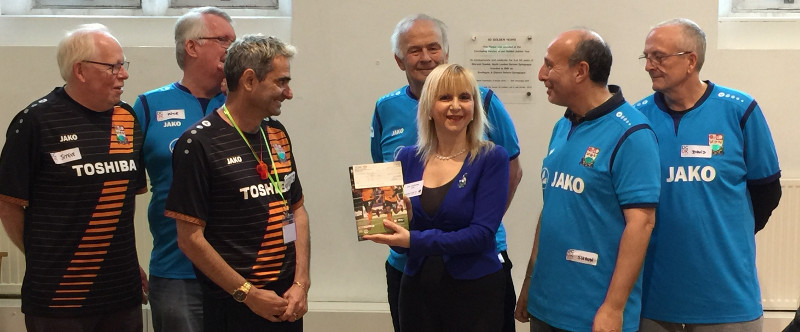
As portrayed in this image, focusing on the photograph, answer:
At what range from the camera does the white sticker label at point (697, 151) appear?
2.68 metres

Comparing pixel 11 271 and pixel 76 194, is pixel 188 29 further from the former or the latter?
pixel 11 271

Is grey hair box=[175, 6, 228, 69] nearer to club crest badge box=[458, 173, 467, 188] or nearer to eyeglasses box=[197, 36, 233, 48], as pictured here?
eyeglasses box=[197, 36, 233, 48]

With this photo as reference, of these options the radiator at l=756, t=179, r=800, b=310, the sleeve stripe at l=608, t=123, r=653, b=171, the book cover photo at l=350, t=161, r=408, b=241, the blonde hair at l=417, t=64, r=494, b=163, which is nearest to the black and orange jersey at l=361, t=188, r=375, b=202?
the book cover photo at l=350, t=161, r=408, b=241

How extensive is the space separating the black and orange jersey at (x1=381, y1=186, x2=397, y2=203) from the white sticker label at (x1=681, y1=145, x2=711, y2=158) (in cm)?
102

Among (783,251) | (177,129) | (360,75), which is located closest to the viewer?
(177,129)

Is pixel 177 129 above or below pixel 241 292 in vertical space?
above

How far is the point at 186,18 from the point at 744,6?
11.2 ft

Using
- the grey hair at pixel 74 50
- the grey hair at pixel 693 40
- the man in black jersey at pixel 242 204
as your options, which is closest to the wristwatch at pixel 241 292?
the man in black jersey at pixel 242 204

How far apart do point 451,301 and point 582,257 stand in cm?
46

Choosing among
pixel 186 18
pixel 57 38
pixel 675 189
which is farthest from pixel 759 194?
pixel 57 38

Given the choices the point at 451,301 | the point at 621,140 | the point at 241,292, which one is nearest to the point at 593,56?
the point at 621,140

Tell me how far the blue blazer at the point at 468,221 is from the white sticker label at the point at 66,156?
1209mm

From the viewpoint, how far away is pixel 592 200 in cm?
242

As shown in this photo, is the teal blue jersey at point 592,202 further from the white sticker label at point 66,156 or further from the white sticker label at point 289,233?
the white sticker label at point 66,156
